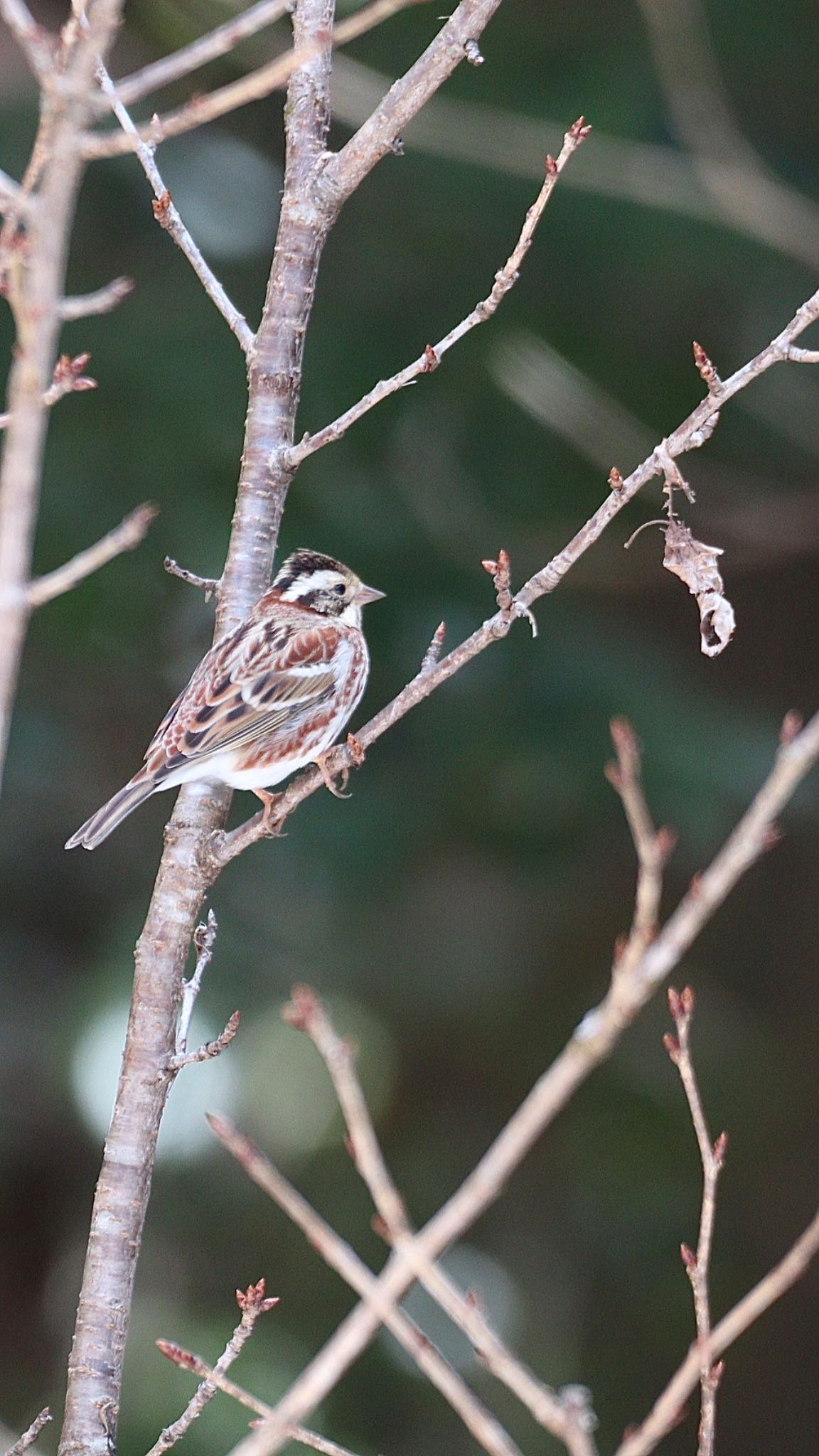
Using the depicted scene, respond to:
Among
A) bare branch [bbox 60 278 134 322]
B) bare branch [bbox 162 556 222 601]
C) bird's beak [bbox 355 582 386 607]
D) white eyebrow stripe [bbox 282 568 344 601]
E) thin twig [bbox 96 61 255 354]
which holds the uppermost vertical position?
bird's beak [bbox 355 582 386 607]

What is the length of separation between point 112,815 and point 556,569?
1497 millimetres

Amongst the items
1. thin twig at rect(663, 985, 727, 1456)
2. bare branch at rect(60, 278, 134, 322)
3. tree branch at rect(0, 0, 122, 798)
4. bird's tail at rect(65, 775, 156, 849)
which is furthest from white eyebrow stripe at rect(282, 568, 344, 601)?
tree branch at rect(0, 0, 122, 798)

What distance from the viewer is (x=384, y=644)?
5.70 meters

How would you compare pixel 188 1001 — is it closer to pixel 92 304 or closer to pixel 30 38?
pixel 92 304

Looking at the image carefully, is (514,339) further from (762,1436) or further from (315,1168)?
(762,1436)

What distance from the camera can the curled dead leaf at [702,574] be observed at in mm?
2932

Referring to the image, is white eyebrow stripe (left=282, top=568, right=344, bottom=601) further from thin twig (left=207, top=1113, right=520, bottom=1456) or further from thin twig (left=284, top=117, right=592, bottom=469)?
thin twig (left=207, top=1113, right=520, bottom=1456)

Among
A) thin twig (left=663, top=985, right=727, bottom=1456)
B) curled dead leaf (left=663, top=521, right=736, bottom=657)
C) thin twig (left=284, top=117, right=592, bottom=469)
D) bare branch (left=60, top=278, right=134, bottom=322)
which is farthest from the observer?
curled dead leaf (left=663, top=521, right=736, bottom=657)

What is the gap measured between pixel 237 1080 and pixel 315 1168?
1.63ft

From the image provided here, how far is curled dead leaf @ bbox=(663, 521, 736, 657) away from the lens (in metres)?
2.93

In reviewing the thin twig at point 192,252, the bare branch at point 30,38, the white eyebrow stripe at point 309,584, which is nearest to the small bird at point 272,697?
the white eyebrow stripe at point 309,584

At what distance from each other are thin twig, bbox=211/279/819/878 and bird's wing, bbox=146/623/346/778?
2.76 ft

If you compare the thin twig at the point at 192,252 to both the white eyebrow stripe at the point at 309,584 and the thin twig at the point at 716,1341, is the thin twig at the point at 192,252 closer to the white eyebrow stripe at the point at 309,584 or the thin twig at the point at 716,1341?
the white eyebrow stripe at the point at 309,584

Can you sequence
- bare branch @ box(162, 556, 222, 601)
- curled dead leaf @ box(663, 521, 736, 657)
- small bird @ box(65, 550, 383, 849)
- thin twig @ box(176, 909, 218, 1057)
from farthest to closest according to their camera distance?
small bird @ box(65, 550, 383, 849) < bare branch @ box(162, 556, 222, 601) < curled dead leaf @ box(663, 521, 736, 657) < thin twig @ box(176, 909, 218, 1057)
